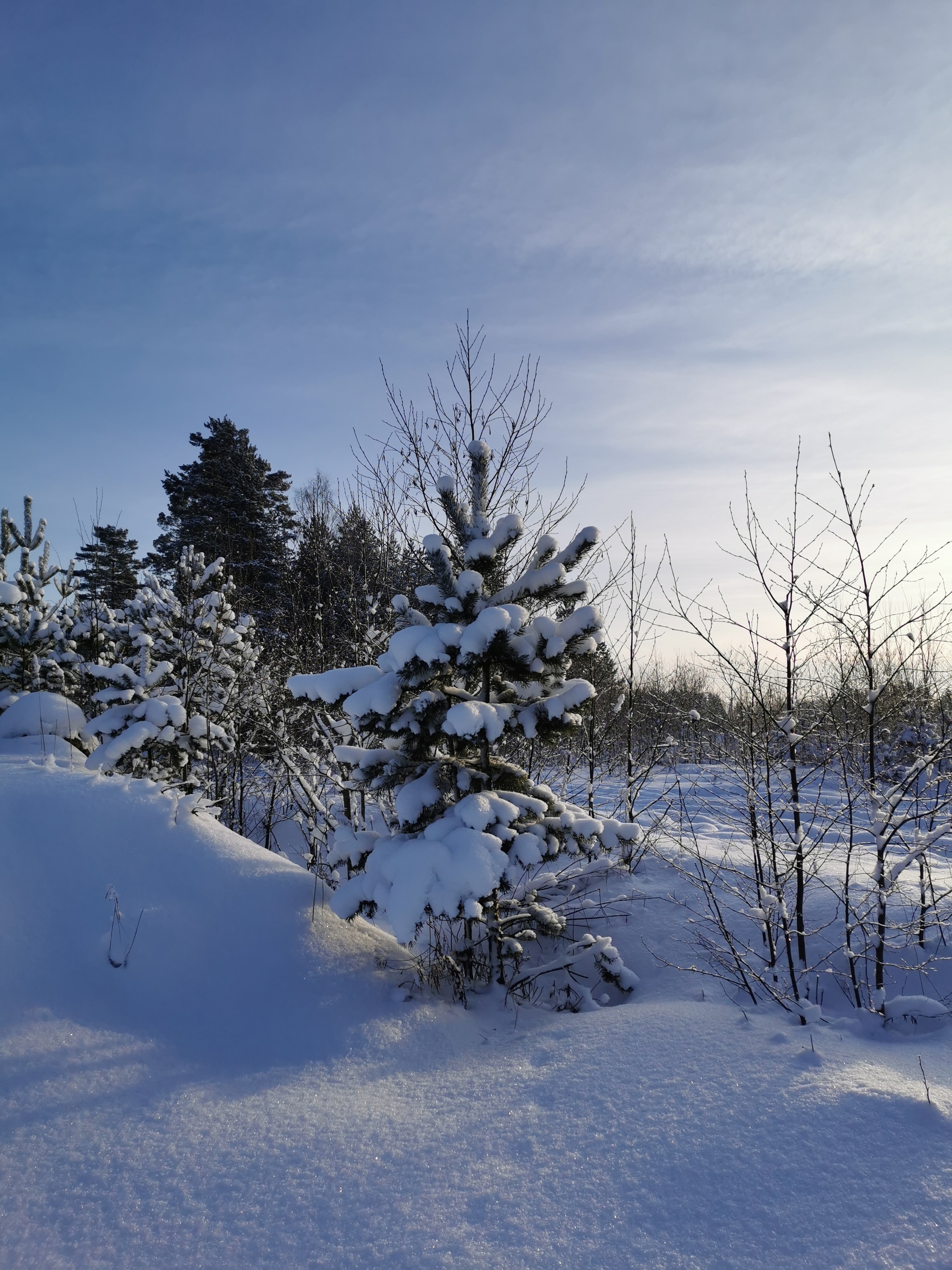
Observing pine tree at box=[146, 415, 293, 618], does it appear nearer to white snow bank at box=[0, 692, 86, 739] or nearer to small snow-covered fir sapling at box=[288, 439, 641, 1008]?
white snow bank at box=[0, 692, 86, 739]

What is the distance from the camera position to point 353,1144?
2.53 metres

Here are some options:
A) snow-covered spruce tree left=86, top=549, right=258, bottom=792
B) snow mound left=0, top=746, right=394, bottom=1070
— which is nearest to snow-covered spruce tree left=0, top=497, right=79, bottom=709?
snow-covered spruce tree left=86, top=549, right=258, bottom=792

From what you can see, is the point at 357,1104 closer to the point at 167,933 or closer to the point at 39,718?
the point at 167,933

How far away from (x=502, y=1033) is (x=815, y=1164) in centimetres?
182

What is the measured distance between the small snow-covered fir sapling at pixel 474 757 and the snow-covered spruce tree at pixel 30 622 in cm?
745

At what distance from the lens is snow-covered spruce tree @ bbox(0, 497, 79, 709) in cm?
930

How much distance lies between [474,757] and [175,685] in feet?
23.2

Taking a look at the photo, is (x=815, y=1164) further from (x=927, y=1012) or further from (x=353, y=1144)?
(x=927, y=1012)

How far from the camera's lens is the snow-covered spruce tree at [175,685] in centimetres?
810

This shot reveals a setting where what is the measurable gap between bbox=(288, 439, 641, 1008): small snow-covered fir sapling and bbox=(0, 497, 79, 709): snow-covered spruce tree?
293 inches

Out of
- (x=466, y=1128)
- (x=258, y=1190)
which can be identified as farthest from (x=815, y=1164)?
(x=258, y=1190)

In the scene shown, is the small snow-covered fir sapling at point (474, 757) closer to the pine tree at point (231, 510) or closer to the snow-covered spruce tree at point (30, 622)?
the snow-covered spruce tree at point (30, 622)

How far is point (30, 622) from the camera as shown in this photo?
9.48 meters

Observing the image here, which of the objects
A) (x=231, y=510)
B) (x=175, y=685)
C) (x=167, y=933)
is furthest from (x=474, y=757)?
(x=231, y=510)
